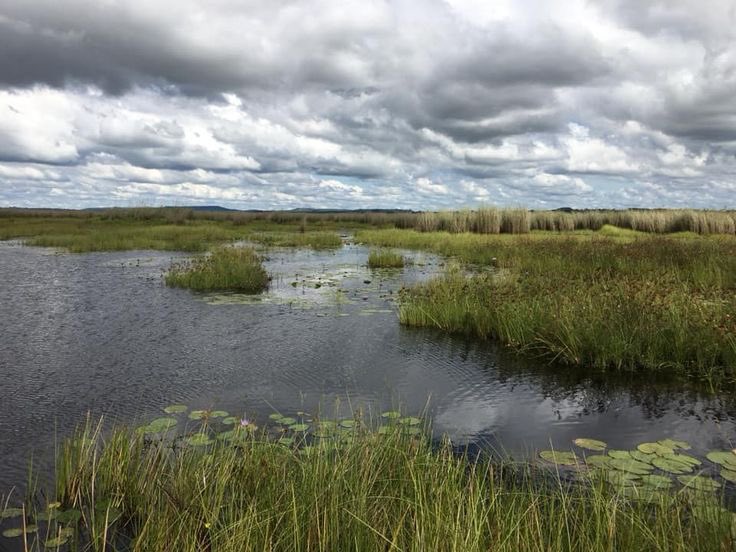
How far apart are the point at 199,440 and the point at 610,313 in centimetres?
738

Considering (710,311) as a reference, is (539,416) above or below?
below

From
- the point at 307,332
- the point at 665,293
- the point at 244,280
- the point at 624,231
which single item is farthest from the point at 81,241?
the point at 624,231

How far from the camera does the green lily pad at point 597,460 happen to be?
190 inches

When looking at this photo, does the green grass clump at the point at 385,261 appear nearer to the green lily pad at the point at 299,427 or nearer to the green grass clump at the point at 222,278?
the green grass clump at the point at 222,278

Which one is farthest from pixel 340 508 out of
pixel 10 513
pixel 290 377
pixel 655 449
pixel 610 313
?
pixel 610 313

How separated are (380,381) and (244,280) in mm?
10224

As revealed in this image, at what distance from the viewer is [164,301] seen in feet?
47.1

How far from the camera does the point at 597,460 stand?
16.2ft

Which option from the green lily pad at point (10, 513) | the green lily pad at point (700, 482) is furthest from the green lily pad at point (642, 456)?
the green lily pad at point (10, 513)

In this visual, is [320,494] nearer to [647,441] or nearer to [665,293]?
[647,441]

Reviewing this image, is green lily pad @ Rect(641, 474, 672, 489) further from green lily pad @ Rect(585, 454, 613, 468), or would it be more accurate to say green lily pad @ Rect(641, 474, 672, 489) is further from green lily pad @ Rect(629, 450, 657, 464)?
green lily pad @ Rect(629, 450, 657, 464)

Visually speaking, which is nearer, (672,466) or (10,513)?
(10,513)

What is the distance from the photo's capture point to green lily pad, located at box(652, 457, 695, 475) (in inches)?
188

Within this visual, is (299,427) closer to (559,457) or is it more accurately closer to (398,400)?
(398,400)
